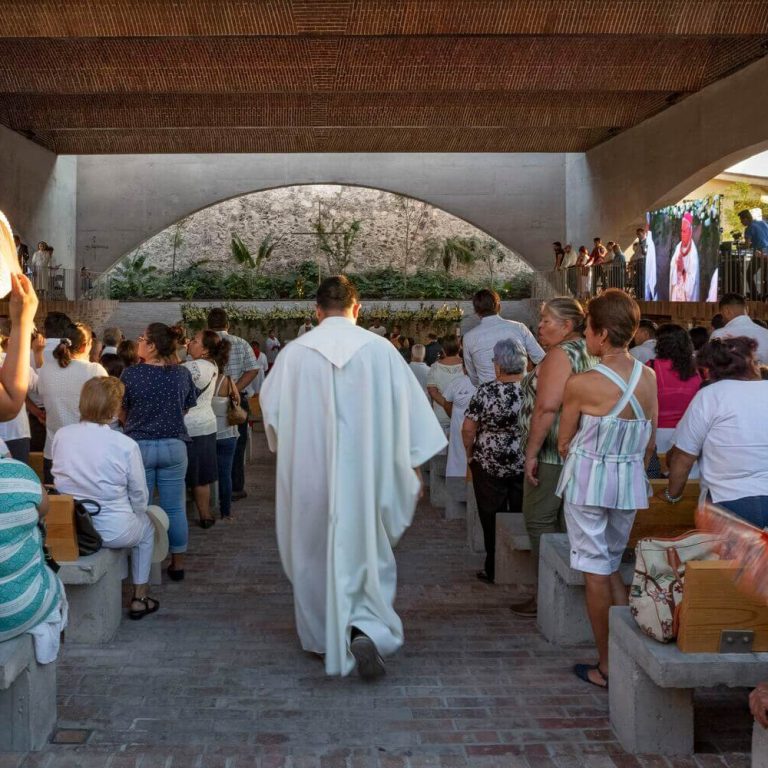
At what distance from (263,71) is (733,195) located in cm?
1823

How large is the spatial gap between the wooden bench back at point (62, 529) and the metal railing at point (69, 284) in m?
17.2

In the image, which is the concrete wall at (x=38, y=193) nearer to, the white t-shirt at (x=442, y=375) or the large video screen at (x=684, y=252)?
the large video screen at (x=684, y=252)

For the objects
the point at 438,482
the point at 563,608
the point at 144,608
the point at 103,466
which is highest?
the point at 103,466

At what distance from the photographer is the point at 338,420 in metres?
4.41

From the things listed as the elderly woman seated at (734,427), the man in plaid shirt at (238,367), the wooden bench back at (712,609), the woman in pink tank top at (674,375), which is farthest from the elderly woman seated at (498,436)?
the man in plaid shirt at (238,367)

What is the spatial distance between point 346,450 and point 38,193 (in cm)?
2109

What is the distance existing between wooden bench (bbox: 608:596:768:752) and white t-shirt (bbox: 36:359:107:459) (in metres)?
3.82

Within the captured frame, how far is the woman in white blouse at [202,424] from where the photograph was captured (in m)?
6.99

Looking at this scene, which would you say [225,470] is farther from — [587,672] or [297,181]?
[297,181]

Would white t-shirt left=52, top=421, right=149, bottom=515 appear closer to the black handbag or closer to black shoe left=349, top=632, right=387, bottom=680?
the black handbag

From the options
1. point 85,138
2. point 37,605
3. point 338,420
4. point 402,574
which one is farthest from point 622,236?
point 37,605

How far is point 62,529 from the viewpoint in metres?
4.58

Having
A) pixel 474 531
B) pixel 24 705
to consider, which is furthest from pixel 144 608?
pixel 474 531

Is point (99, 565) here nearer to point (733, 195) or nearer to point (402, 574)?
point (402, 574)
